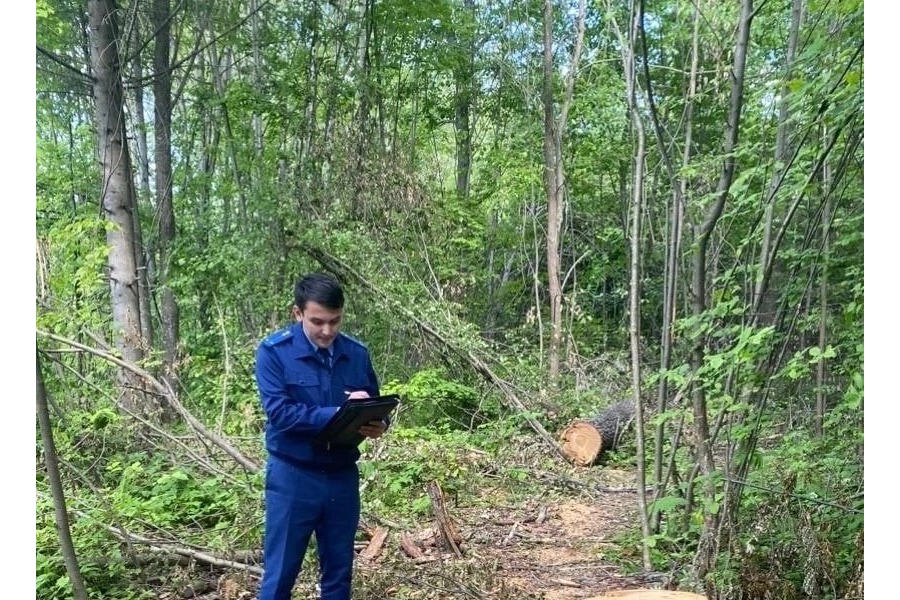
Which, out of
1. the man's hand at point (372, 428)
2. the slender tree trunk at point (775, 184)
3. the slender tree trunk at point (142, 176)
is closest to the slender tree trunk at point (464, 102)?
the slender tree trunk at point (142, 176)

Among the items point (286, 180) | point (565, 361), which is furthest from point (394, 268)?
point (565, 361)

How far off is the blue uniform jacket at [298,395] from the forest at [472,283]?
873 mm

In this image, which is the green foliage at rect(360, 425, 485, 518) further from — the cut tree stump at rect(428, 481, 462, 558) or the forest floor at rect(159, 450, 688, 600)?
the cut tree stump at rect(428, 481, 462, 558)

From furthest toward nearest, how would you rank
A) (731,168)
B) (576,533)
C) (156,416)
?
1. (156,416)
2. (576,533)
3. (731,168)

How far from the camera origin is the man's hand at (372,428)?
296 cm

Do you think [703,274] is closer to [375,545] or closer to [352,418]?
[352,418]

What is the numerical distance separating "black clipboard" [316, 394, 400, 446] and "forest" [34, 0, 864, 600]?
3.38 feet

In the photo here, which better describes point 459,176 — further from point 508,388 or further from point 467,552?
point 467,552

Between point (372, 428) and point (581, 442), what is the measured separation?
5.16m

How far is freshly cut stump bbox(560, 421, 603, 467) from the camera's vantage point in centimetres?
752

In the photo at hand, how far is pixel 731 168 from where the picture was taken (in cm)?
375

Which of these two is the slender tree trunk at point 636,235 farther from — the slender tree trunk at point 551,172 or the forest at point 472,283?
the slender tree trunk at point 551,172

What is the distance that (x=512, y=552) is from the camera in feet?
16.3

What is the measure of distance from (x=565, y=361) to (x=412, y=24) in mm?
5955
